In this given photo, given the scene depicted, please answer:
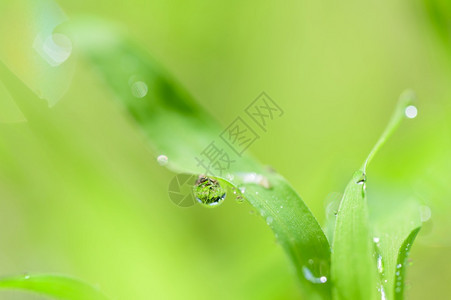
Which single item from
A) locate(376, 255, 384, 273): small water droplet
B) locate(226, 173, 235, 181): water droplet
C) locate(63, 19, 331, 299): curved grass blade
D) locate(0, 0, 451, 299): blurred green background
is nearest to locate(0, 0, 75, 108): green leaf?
locate(0, 0, 451, 299): blurred green background

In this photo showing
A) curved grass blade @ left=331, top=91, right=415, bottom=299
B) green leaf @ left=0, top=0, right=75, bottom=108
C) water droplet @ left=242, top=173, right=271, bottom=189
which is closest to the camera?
curved grass blade @ left=331, top=91, right=415, bottom=299

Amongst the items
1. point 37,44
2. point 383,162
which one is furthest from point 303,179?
point 37,44

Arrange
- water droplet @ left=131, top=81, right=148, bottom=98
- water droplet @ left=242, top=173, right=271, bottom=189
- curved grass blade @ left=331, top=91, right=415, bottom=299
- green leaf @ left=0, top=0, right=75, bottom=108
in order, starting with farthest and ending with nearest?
green leaf @ left=0, top=0, right=75, bottom=108
water droplet @ left=131, top=81, right=148, bottom=98
water droplet @ left=242, top=173, right=271, bottom=189
curved grass blade @ left=331, top=91, right=415, bottom=299

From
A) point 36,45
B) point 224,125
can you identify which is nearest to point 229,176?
point 224,125

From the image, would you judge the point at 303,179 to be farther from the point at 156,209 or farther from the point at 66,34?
the point at 66,34

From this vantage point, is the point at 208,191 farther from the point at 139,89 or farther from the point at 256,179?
the point at 139,89

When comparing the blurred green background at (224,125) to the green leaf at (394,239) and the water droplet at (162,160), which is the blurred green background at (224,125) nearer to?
the green leaf at (394,239)

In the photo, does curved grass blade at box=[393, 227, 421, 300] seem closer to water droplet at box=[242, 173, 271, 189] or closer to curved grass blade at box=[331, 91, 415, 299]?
curved grass blade at box=[331, 91, 415, 299]
